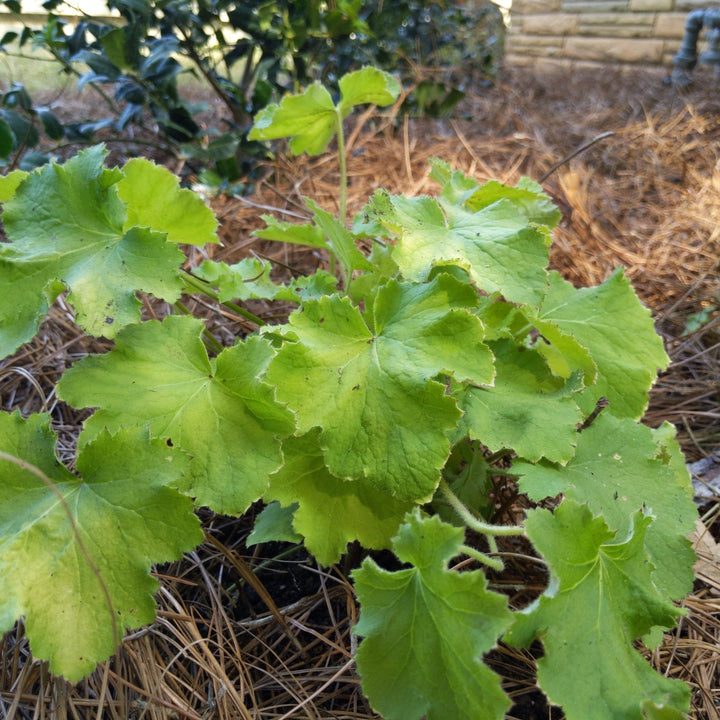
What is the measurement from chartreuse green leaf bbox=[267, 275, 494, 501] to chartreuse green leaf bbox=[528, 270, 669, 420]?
0.92ft

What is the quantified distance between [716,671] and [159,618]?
98 centimetres

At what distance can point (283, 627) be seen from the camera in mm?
1047

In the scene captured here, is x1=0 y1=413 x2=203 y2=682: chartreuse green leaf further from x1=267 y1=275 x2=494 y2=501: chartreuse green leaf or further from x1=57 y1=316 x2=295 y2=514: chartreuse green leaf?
x1=267 y1=275 x2=494 y2=501: chartreuse green leaf

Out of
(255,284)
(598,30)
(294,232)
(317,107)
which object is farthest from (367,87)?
(598,30)

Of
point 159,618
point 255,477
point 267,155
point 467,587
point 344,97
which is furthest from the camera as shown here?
point 267,155

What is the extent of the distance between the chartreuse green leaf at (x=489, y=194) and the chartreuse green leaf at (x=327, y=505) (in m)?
0.62

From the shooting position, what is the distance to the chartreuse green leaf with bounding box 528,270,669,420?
1.20m

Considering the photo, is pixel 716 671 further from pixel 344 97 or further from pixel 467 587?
pixel 344 97

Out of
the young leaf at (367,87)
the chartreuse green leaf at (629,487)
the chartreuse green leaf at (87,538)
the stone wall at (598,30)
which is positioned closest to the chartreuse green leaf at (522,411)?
the chartreuse green leaf at (629,487)

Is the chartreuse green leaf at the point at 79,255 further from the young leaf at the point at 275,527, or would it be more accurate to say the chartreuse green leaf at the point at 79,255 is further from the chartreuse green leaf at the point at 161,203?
the young leaf at the point at 275,527

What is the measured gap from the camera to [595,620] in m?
0.83

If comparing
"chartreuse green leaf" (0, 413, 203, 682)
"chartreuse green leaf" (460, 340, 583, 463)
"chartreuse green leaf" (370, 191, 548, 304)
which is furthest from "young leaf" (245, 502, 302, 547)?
"chartreuse green leaf" (370, 191, 548, 304)

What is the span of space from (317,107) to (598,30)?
5.85m

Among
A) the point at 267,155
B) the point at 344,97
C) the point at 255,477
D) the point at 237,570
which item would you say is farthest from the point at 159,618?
the point at 267,155
